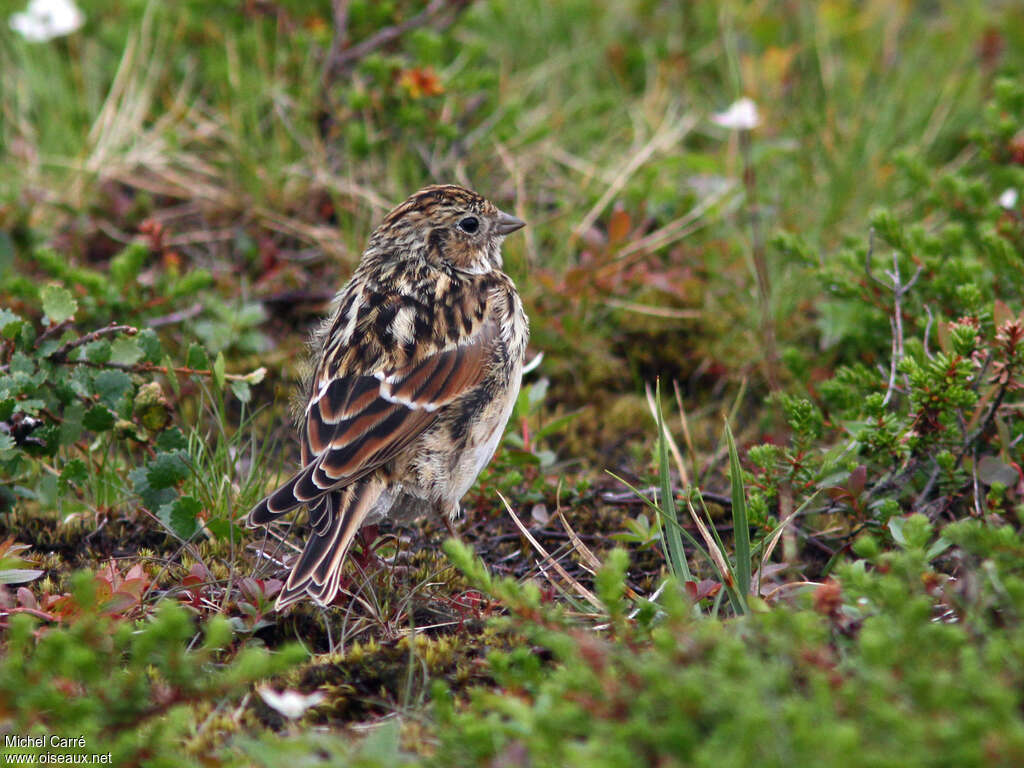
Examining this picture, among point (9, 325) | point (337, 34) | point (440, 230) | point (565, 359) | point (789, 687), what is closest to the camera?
point (789, 687)

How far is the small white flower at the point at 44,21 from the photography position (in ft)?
23.5

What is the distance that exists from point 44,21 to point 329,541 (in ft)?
16.5

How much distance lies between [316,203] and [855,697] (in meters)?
4.91

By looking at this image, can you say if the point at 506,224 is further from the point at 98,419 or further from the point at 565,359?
the point at 98,419

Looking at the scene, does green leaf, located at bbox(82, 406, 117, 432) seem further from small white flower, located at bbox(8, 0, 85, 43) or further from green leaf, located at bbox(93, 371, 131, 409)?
small white flower, located at bbox(8, 0, 85, 43)

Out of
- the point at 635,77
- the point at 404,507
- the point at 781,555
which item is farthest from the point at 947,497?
the point at 635,77

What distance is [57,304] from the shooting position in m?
4.38

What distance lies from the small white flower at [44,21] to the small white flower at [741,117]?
4.21m

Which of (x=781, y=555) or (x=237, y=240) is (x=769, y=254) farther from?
(x=237, y=240)

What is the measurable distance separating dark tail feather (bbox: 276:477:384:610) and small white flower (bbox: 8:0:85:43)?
4.67 meters

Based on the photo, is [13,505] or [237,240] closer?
[13,505]

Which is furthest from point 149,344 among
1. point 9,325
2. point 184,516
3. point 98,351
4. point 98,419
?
point 184,516

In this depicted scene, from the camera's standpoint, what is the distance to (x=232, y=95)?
691 cm

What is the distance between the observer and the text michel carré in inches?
116
